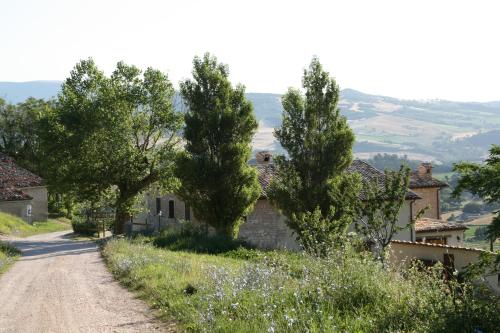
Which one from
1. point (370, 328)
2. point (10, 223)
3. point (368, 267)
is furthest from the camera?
point (10, 223)

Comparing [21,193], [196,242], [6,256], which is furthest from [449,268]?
[21,193]

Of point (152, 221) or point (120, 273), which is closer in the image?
point (120, 273)

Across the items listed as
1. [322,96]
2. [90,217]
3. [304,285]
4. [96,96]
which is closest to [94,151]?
[96,96]

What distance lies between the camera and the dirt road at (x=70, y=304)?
9.70 m

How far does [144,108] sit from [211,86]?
32.9 feet

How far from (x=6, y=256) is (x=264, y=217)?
15482mm

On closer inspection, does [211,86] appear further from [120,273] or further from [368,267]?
[368,267]

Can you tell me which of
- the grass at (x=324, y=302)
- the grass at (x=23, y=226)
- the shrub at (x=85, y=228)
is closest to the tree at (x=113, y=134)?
the grass at (x=23, y=226)

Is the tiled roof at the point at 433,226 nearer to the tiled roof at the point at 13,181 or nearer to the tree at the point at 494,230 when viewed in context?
the tree at the point at 494,230

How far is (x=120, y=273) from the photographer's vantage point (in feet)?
50.3

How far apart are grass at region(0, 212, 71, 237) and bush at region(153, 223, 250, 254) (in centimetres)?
1817

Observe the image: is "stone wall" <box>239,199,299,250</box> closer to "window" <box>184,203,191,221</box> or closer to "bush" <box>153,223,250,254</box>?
"window" <box>184,203,191,221</box>

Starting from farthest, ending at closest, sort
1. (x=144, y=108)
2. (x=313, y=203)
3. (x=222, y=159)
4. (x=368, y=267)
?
(x=144, y=108), (x=222, y=159), (x=313, y=203), (x=368, y=267)

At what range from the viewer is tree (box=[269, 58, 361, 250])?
1043 inches
